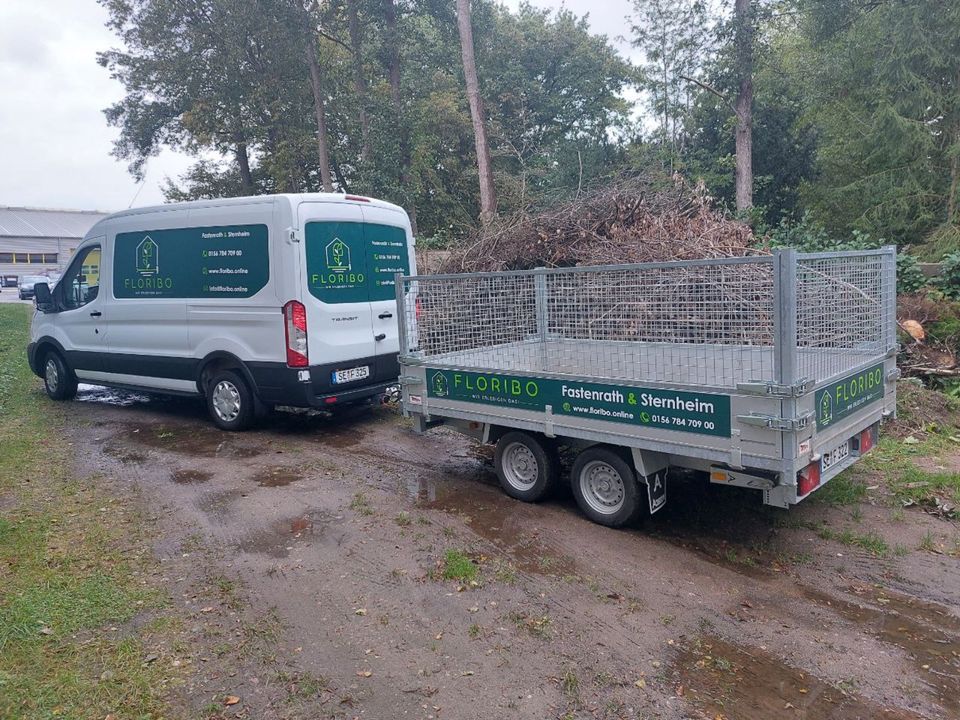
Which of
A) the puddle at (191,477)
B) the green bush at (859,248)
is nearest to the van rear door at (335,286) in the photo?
the puddle at (191,477)

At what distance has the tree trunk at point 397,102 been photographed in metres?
22.7

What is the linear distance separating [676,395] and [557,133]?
28117 millimetres

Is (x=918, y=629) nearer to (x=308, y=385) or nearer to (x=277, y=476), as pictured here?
(x=277, y=476)

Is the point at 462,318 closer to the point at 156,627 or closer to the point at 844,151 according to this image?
the point at 156,627

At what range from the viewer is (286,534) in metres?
5.15

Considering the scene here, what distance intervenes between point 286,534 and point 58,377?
688 centimetres

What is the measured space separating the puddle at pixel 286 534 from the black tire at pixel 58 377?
21.1 feet

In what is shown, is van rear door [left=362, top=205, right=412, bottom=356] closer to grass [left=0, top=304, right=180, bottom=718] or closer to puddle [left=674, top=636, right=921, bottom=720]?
grass [left=0, top=304, right=180, bottom=718]

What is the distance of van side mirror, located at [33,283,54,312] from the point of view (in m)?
9.93

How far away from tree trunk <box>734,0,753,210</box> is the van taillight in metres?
14.0

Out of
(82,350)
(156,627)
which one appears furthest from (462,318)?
(82,350)

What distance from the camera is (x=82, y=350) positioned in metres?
9.68

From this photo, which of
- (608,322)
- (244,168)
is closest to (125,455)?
(608,322)

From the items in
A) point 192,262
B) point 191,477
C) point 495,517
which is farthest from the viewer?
point 192,262
